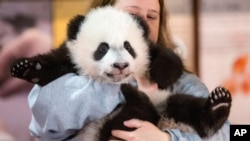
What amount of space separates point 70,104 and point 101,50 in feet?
0.54

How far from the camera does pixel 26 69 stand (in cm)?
118

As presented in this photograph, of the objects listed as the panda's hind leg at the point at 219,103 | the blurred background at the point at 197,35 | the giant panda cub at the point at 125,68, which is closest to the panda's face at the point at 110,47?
the giant panda cub at the point at 125,68

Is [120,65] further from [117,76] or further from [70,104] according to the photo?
[70,104]

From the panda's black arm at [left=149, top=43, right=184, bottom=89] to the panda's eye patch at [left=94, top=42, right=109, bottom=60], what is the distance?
0.47ft

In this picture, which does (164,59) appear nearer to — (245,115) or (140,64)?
(140,64)

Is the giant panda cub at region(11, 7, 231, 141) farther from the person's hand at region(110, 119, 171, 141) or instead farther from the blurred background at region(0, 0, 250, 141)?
the blurred background at region(0, 0, 250, 141)

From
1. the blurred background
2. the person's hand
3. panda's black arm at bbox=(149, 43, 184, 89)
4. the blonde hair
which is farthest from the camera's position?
the blurred background

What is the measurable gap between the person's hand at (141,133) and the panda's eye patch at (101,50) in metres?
0.19

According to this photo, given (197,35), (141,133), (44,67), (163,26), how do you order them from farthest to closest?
(197,35), (163,26), (44,67), (141,133)

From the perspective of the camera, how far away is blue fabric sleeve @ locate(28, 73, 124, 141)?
114 cm

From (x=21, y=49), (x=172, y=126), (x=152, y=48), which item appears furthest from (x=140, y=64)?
(x=21, y=49)

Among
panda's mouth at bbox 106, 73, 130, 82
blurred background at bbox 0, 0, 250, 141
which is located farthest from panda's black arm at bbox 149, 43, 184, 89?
blurred background at bbox 0, 0, 250, 141

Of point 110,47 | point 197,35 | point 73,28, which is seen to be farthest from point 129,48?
point 197,35

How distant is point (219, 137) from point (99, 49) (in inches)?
15.2
